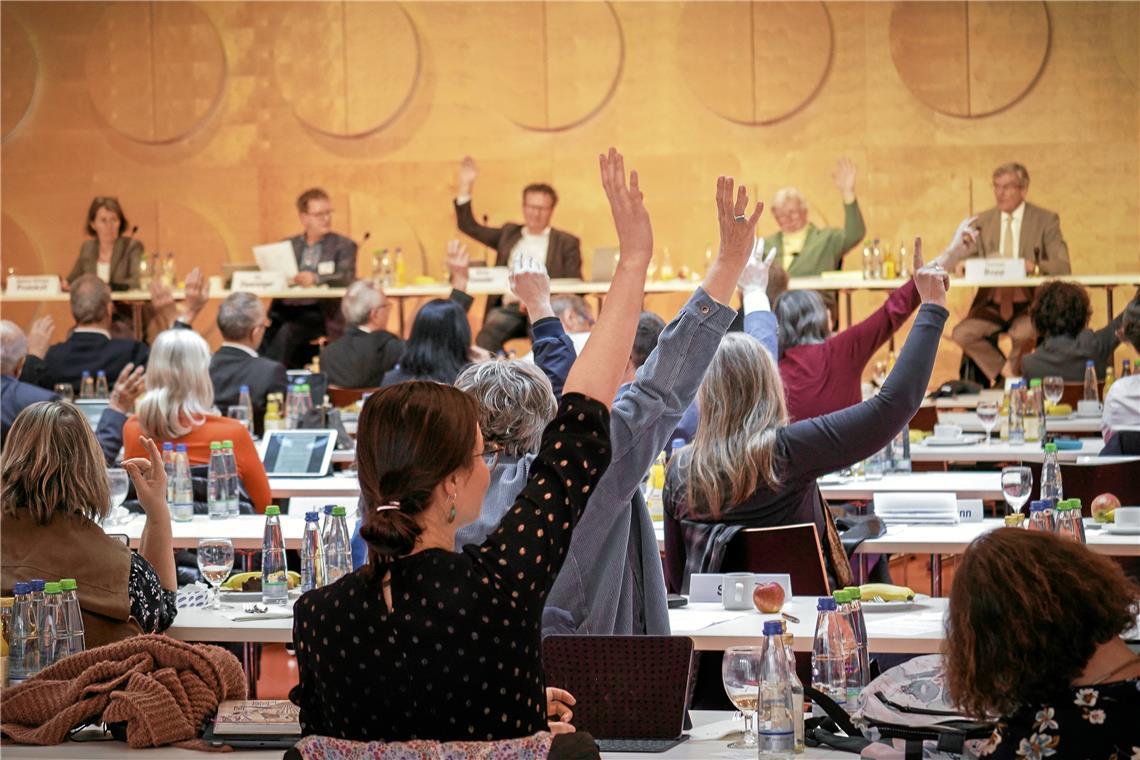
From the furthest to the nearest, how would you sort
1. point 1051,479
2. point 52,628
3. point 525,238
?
point 525,238, point 1051,479, point 52,628

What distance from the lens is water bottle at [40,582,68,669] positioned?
3260mm

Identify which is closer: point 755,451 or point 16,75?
point 755,451

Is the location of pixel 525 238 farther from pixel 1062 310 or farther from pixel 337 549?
pixel 337 549

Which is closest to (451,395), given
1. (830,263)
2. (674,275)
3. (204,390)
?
(204,390)

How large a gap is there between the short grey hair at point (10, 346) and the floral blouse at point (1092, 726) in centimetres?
631

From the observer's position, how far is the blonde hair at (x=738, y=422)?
4147mm

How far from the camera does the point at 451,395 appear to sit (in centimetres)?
203

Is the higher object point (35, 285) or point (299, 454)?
point (35, 285)

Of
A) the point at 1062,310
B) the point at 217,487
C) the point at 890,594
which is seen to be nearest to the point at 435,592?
the point at 890,594

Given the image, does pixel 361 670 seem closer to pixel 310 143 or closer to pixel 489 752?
pixel 489 752

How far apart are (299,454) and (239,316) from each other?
69.0 inches

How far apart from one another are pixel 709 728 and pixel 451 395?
3.49 feet

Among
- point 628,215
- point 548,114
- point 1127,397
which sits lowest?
point 1127,397

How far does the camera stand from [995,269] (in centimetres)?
1098
